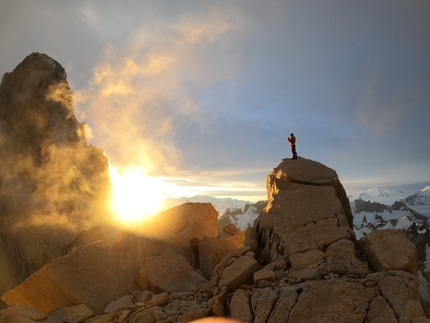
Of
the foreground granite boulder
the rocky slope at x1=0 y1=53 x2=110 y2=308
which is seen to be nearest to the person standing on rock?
the foreground granite boulder

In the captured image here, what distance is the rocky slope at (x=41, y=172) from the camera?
32875 mm

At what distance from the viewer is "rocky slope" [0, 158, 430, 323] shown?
915 centimetres

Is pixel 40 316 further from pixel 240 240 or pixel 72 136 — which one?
pixel 72 136

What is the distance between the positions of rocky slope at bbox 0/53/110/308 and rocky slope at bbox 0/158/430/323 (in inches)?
788

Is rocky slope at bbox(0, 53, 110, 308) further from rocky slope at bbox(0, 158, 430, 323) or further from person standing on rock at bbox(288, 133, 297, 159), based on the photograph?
person standing on rock at bbox(288, 133, 297, 159)

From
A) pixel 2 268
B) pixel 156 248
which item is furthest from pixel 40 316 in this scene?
pixel 2 268

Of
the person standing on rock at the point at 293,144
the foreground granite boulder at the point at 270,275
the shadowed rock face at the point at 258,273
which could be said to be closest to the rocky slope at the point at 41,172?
the shadowed rock face at the point at 258,273

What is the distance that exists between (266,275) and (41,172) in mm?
34856

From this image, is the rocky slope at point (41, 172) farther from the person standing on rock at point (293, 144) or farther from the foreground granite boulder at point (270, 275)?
the person standing on rock at point (293, 144)

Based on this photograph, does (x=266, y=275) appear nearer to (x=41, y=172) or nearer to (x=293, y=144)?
(x=293, y=144)

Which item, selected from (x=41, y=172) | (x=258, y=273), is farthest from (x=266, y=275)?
(x=41, y=172)

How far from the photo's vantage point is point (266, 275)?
36.8 ft

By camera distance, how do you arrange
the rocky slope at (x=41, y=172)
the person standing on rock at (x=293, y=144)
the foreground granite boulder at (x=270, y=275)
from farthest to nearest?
the rocky slope at (x=41, y=172), the person standing on rock at (x=293, y=144), the foreground granite boulder at (x=270, y=275)

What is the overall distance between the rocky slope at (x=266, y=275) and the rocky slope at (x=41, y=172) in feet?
65.7
